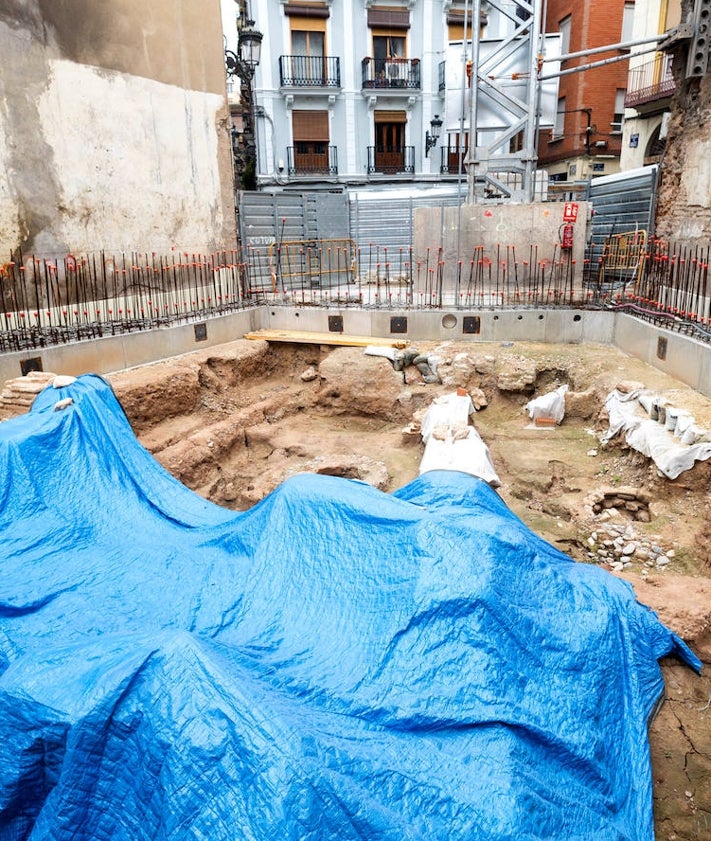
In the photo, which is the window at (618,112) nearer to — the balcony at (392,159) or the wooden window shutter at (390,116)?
the balcony at (392,159)

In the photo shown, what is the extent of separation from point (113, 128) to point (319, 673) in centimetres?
1171

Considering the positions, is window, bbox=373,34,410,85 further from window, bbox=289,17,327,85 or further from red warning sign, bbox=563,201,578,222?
red warning sign, bbox=563,201,578,222

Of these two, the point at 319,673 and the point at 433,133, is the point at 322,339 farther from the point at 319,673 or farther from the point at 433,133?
the point at 433,133

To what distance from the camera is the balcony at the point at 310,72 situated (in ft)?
80.0

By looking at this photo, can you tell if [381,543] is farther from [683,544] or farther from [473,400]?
[473,400]

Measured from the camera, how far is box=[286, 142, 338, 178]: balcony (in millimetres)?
25328

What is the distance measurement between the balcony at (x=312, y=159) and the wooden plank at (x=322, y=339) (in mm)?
14591

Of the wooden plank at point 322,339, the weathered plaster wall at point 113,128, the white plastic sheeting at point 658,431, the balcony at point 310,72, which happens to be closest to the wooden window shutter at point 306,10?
the balcony at point 310,72

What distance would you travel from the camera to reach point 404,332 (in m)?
12.6

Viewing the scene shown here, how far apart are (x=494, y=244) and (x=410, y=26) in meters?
17.6

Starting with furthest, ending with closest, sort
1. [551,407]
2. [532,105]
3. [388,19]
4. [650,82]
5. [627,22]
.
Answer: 1. [627,22]
2. [388,19]
3. [650,82]
4. [532,105]
5. [551,407]

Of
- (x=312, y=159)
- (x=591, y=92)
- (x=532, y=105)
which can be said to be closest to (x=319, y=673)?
(x=532, y=105)

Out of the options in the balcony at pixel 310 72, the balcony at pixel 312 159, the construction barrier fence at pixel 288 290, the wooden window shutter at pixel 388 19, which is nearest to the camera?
the construction barrier fence at pixel 288 290

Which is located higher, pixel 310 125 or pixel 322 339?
pixel 310 125
